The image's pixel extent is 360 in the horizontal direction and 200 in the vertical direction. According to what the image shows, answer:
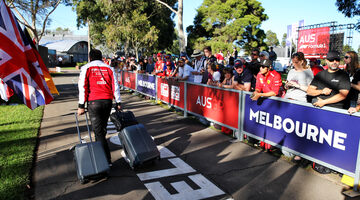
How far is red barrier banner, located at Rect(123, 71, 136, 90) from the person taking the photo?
49.4ft

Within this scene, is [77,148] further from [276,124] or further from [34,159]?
[276,124]

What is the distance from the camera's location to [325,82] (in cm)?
463

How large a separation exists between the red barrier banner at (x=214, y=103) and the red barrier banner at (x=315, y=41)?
22.6m

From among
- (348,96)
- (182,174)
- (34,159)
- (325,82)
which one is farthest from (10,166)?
(348,96)

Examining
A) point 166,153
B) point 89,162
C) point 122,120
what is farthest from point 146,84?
point 89,162

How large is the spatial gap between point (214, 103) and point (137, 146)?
334 centimetres

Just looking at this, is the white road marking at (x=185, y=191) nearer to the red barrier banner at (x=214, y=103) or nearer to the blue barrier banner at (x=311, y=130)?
the blue barrier banner at (x=311, y=130)

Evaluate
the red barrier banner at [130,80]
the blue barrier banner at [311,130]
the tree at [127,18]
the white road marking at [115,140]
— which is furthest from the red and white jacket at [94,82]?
the tree at [127,18]

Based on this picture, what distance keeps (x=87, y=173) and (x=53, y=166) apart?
134 centimetres

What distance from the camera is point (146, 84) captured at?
12953 millimetres

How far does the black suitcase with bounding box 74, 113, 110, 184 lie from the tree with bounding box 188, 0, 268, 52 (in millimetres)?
40293

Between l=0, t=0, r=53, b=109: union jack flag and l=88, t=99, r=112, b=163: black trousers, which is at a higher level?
l=0, t=0, r=53, b=109: union jack flag

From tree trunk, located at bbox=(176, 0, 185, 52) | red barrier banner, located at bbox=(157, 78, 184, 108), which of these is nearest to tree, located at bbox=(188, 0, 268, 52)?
tree trunk, located at bbox=(176, 0, 185, 52)

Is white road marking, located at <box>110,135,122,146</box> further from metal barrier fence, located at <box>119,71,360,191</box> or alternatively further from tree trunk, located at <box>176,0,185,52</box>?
tree trunk, located at <box>176,0,185,52</box>
